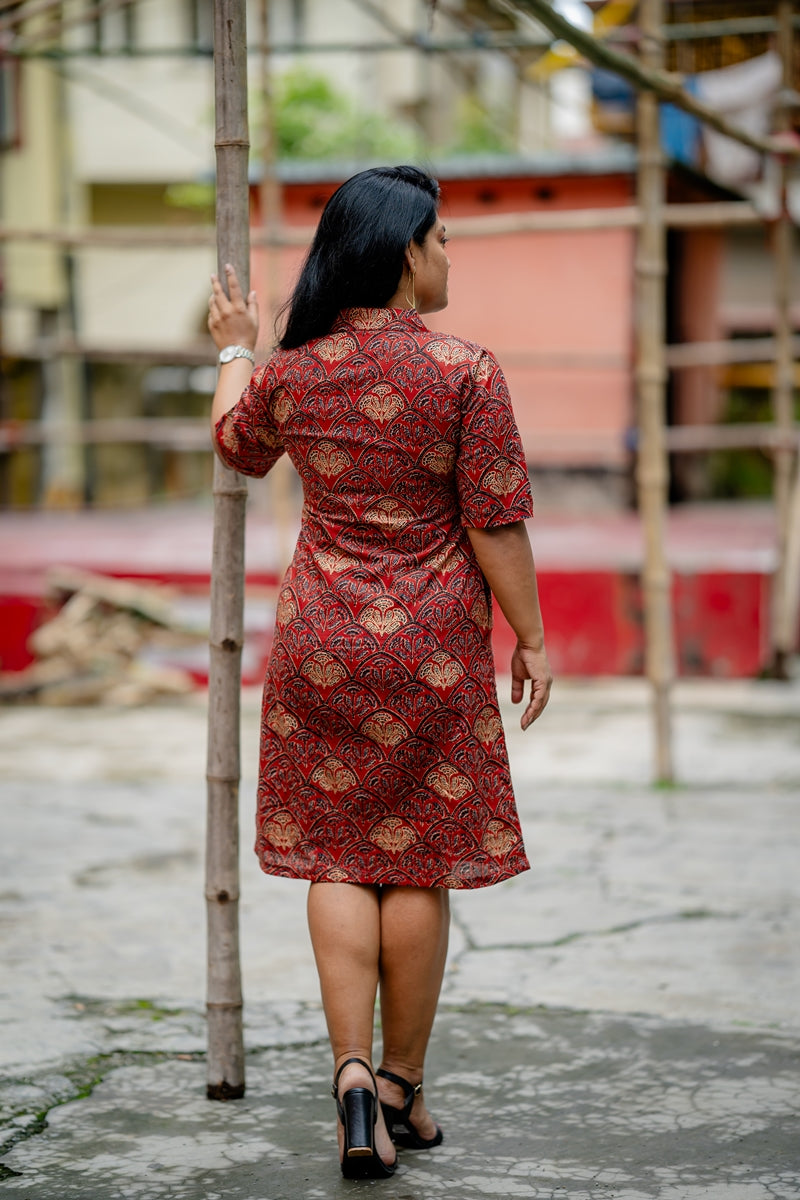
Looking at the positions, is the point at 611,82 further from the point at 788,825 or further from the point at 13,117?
the point at 13,117

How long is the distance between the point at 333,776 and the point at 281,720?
121 millimetres

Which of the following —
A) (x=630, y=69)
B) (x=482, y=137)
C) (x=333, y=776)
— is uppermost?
(x=482, y=137)

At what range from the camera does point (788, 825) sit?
4.25m

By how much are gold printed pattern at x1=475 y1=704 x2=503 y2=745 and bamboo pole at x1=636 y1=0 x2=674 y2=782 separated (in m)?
2.39

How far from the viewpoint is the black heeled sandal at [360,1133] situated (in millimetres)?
2088

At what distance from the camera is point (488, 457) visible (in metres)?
2.13

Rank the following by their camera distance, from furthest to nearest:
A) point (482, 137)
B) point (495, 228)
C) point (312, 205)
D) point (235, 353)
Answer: point (482, 137) → point (312, 205) → point (495, 228) → point (235, 353)

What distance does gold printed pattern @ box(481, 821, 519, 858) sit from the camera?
2.22 meters

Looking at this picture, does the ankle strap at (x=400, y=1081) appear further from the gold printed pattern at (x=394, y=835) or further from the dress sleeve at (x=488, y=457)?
the dress sleeve at (x=488, y=457)

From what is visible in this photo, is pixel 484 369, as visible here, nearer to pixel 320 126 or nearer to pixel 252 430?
pixel 252 430

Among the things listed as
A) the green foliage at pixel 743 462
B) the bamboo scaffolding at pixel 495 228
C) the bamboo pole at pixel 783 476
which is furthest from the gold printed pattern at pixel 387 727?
the green foliage at pixel 743 462

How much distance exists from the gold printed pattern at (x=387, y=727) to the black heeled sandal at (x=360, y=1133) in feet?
1.56

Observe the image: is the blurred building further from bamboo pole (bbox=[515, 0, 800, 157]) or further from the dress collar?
the dress collar

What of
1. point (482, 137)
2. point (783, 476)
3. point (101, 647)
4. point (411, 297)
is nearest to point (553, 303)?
point (783, 476)
